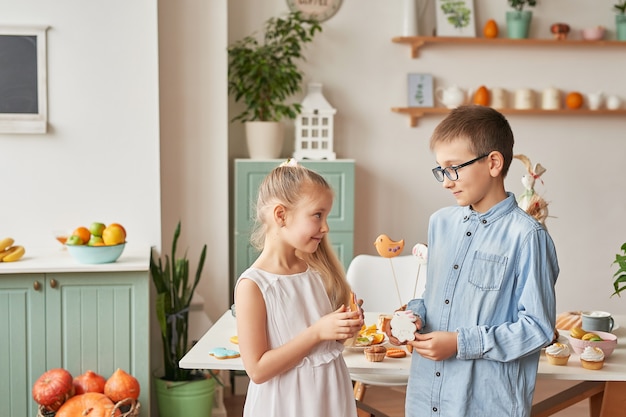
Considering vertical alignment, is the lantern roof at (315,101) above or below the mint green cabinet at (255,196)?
above

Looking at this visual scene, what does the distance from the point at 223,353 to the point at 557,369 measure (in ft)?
2.99

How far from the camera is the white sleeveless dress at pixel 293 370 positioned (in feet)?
6.07

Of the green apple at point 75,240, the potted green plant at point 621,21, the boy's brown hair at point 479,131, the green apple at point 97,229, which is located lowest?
the green apple at point 75,240

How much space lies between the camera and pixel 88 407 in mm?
3121

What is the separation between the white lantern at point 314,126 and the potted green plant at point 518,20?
43.3 inches

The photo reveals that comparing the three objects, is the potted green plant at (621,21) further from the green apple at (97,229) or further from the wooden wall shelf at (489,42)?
the green apple at (97,229)

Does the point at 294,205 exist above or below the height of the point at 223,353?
above

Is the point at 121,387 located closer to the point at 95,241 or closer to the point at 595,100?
the point at 95,241

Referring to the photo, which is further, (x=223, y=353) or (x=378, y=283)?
(x=378, y=283)

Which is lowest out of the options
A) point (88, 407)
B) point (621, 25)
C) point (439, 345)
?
point (88, 407)

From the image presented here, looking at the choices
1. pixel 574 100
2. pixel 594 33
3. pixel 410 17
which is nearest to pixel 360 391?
pixel 410 17

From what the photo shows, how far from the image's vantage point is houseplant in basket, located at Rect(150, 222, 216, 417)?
3.53 metres

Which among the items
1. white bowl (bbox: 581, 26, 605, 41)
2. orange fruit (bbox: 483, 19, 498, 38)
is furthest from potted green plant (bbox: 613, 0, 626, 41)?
orange fruit (bbox: 483, 19, 498, 38)

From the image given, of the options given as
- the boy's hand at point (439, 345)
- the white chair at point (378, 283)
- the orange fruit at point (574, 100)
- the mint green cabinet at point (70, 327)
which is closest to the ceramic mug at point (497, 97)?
the orange fruit at point (574, 100)
